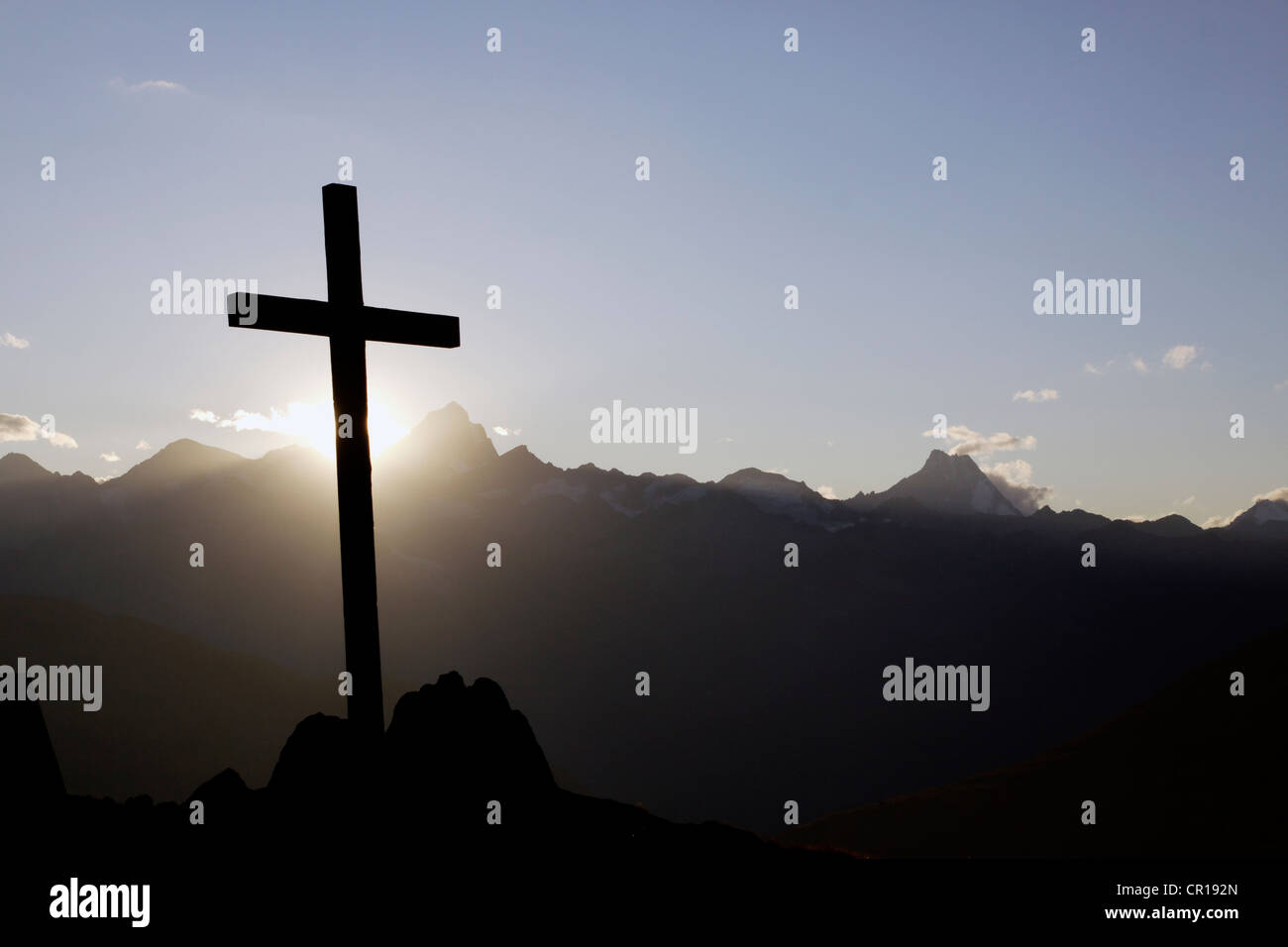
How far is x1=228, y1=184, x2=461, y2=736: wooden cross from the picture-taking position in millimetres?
9648

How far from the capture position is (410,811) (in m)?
11.3

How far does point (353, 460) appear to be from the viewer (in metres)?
9.88

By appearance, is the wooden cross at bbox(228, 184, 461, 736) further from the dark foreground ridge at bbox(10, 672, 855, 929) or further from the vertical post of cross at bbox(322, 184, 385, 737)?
the dark foreground ridge at bbox(10, 672, 855, 929)

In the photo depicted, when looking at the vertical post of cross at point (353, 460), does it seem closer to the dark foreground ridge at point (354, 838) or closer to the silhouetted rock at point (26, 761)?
the dark foreground ridge at point (354, 838)

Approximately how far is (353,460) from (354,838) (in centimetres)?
390

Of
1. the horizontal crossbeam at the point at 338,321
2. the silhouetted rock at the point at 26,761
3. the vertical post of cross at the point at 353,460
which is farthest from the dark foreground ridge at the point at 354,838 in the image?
the horizontal crossbeam at the point at 338,321

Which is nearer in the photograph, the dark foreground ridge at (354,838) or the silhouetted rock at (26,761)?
the dark foreground ridge at (354,838)

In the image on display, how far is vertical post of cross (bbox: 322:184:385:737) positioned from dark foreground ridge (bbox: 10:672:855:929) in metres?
0.57

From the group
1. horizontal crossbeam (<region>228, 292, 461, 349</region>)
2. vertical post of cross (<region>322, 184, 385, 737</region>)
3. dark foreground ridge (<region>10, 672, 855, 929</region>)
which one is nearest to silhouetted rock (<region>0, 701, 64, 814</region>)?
dark foreground ridge (<region>10, 672, 855, 929</region>)

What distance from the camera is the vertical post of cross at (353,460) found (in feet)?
31.7
